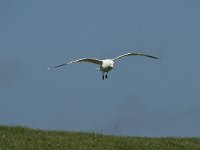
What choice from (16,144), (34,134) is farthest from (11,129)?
(16,144)

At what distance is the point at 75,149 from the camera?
68.2 ft

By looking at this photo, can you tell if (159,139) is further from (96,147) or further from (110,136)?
(96,147)

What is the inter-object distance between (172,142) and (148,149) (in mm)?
1722

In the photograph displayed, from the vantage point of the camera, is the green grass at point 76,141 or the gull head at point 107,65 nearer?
the green grass at point 76,141

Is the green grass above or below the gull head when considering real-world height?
below

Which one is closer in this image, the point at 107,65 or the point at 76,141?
the point at 76,141

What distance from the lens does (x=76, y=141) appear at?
21.9 m

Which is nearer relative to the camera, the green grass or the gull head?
the green grass

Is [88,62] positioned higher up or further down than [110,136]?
higher up

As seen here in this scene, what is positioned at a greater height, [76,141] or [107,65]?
[107,65]

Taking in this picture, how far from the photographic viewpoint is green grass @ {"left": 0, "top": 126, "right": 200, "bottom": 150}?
68.5 ft

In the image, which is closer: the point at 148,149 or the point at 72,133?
the point at 148,149

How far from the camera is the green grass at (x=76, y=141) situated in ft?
68.5

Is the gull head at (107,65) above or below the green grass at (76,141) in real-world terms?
above
